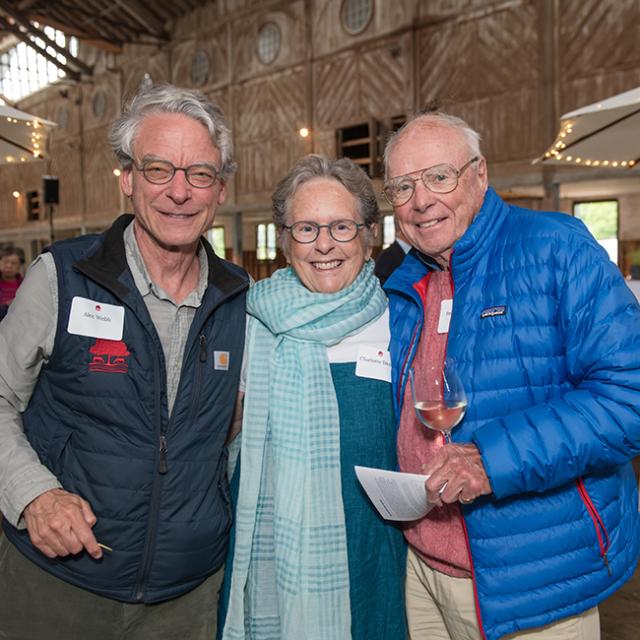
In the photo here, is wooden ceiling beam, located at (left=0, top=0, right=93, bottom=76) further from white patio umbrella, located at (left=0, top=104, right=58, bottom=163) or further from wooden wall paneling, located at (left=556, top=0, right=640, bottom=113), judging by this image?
wooden wall paneling, located at (left=556, top=0, right=640, bottom=113)

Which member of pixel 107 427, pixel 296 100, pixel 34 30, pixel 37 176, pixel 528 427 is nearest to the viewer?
pixel 528 427

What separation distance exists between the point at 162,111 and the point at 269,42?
15.6 m

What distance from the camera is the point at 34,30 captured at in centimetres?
1891

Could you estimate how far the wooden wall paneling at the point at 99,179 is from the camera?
67.8 feet

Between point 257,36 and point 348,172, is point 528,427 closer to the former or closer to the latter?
point 348,172

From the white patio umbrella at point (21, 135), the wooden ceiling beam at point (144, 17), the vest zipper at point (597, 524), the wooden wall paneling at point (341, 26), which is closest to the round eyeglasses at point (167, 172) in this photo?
the vest zipper at point (597, 524)

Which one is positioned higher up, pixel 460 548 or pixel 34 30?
pixel 34 30

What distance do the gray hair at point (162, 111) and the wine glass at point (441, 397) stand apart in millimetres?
941

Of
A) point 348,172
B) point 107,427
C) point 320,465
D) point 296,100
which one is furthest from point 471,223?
point 296,100

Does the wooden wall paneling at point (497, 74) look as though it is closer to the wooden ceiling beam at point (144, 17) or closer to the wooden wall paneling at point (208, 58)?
the wooden wall paneling at point (208, 58)

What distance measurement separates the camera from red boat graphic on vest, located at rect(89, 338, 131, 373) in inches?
67.1

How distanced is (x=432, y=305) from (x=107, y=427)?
3.41 ft

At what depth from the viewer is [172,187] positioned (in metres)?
1.82

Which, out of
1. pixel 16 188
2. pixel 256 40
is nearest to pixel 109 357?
pixel 256 40
